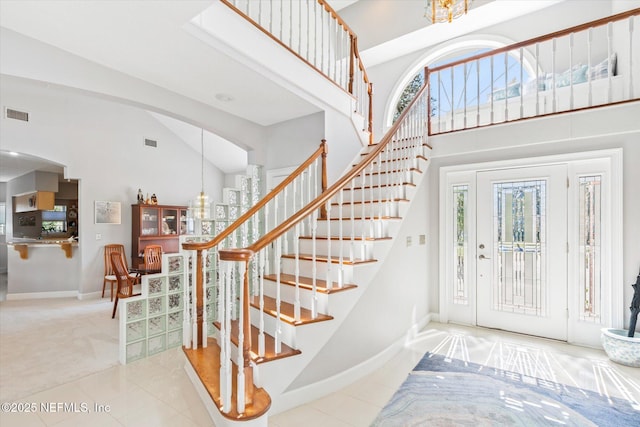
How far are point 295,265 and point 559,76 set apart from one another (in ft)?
13.4

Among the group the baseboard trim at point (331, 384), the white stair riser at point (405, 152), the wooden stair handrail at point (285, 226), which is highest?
the white stair riser at point (405, 152)

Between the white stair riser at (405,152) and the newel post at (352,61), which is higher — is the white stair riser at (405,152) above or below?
below

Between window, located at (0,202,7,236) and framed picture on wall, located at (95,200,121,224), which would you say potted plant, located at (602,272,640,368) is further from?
window, located at (0,202,7,236)

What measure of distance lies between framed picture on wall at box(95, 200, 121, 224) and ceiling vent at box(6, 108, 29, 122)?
5.78 ft

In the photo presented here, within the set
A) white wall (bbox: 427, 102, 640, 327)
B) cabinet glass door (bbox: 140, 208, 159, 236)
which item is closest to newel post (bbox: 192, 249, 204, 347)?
white wall (bbox: 427, 102, 640, 327)

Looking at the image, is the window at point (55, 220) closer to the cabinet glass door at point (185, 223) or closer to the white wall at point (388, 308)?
the cabinet glass door at point (185, 223)

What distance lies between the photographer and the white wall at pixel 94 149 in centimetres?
534

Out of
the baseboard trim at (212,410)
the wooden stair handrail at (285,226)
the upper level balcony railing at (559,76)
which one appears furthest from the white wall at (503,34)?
the baseboard trim at (212,410)

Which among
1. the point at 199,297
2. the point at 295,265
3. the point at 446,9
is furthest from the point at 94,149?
the point at 446,9

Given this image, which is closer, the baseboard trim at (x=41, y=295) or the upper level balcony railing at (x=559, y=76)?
the upper level balcony railing at (x=559, y=76)

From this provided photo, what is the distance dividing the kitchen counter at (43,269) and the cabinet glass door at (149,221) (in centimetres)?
124

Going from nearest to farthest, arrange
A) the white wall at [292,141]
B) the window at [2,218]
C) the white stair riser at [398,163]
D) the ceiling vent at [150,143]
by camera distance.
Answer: the white stair riser at [398,163], the white wall at [292,141], the ceiling vent at [150,143], the window at [2,218]

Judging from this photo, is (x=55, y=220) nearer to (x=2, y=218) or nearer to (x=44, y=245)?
(x=44, y=245)

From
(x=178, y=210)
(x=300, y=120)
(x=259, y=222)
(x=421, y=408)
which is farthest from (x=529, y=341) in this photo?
(x=178, y=210)
